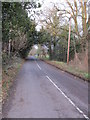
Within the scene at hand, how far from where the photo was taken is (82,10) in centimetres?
2308

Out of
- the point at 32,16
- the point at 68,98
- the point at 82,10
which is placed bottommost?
the point at 68,98

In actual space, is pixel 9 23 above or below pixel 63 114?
above

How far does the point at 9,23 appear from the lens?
41.1 feet

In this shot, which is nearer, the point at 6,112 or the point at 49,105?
the point at 6,112

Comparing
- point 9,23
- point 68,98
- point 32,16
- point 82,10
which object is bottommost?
point 68,98

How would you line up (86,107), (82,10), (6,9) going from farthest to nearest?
(82,10)
(6,9)
(86,107)

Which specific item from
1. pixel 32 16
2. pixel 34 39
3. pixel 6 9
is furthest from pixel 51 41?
pixel 6 9

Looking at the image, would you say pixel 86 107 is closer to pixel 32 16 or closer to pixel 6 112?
pixel 6 112

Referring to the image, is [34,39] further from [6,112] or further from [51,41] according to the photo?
[6,112]

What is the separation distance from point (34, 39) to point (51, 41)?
5.37 metres

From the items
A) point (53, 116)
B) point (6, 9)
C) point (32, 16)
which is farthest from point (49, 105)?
point (32, 16)

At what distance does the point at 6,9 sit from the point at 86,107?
8.30 metres

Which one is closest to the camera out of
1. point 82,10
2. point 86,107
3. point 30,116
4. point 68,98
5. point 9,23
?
point 30,116

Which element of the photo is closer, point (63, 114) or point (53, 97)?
point (63, 114)
